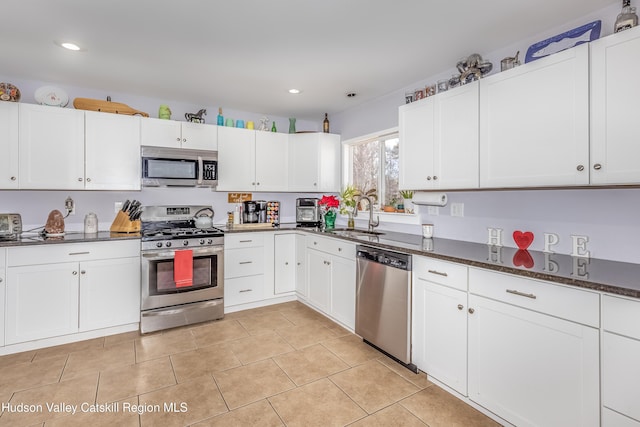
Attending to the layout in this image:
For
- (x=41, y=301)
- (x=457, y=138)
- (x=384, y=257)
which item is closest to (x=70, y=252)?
(x=41, y=301)

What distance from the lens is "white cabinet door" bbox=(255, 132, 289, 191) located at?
161 inches

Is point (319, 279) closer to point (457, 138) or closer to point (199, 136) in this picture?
point (457, 138)

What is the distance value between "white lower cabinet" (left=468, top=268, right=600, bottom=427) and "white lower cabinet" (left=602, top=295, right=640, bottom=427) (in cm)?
3

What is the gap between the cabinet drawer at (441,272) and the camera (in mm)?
2018

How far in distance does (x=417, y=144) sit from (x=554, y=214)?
1.13m

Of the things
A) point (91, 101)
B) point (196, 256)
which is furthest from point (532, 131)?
point (91, 101)

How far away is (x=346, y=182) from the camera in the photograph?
435 centimetres

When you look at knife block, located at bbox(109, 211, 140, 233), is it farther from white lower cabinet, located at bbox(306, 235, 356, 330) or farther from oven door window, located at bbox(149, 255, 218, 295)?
white lower cabinet, located at bbox(306, 235, 356, 330)

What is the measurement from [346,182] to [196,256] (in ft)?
7.05

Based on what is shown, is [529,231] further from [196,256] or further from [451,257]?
[196,256]

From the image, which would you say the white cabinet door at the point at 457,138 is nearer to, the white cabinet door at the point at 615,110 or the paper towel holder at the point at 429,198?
the paper towel holder at the point at 429,198

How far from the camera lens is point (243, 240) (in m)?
3.70

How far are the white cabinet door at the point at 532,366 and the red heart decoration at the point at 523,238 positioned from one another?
2.20 feet

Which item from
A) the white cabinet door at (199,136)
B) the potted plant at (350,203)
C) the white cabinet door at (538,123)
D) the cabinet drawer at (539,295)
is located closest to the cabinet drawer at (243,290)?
the potted plant at (350,203)
